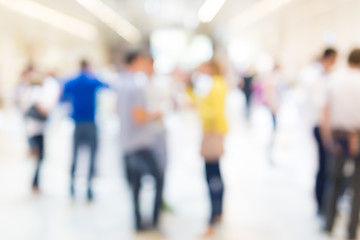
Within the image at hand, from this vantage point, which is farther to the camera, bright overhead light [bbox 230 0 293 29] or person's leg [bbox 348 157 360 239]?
bright overhead light [bbox 230 0 293 29]

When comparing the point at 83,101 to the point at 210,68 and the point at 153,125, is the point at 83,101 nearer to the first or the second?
the point at 153,125

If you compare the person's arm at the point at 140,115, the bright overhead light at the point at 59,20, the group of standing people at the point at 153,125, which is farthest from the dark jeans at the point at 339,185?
the bright overhead light at the point at 59,20

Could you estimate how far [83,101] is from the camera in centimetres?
411

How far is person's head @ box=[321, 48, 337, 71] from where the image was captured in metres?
3.46

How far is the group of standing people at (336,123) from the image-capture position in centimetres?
305

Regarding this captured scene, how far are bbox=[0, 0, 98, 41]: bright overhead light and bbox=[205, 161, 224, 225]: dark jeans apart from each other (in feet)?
9.29

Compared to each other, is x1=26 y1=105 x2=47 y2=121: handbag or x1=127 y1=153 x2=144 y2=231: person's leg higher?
x1=26 y1=105 x2=47 y2=121: handbag

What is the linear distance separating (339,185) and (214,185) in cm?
99

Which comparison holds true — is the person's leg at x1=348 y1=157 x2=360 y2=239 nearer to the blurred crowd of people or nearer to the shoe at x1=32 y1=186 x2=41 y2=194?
the blurred crowd of people

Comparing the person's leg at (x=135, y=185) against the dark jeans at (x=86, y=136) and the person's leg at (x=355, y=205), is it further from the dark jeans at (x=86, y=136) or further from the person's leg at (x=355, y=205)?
the person's leg at (x=355, y=205)

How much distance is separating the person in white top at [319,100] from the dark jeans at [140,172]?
55.9 inches

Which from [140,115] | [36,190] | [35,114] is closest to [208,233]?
[140,115]

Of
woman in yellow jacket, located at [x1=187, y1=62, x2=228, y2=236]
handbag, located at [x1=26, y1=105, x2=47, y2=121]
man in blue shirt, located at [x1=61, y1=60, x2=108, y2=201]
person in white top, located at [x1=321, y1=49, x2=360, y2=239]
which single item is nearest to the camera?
person in white top, located at [x1=321, y1=49, x2=360, y2=239]

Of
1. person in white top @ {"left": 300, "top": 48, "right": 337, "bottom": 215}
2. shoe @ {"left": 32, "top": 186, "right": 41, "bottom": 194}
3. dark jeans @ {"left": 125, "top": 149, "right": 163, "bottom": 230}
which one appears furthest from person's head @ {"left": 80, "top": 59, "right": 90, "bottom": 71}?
person in white top @ {"left": 300, "top": 48, "right": 337, "bottom": 215}
